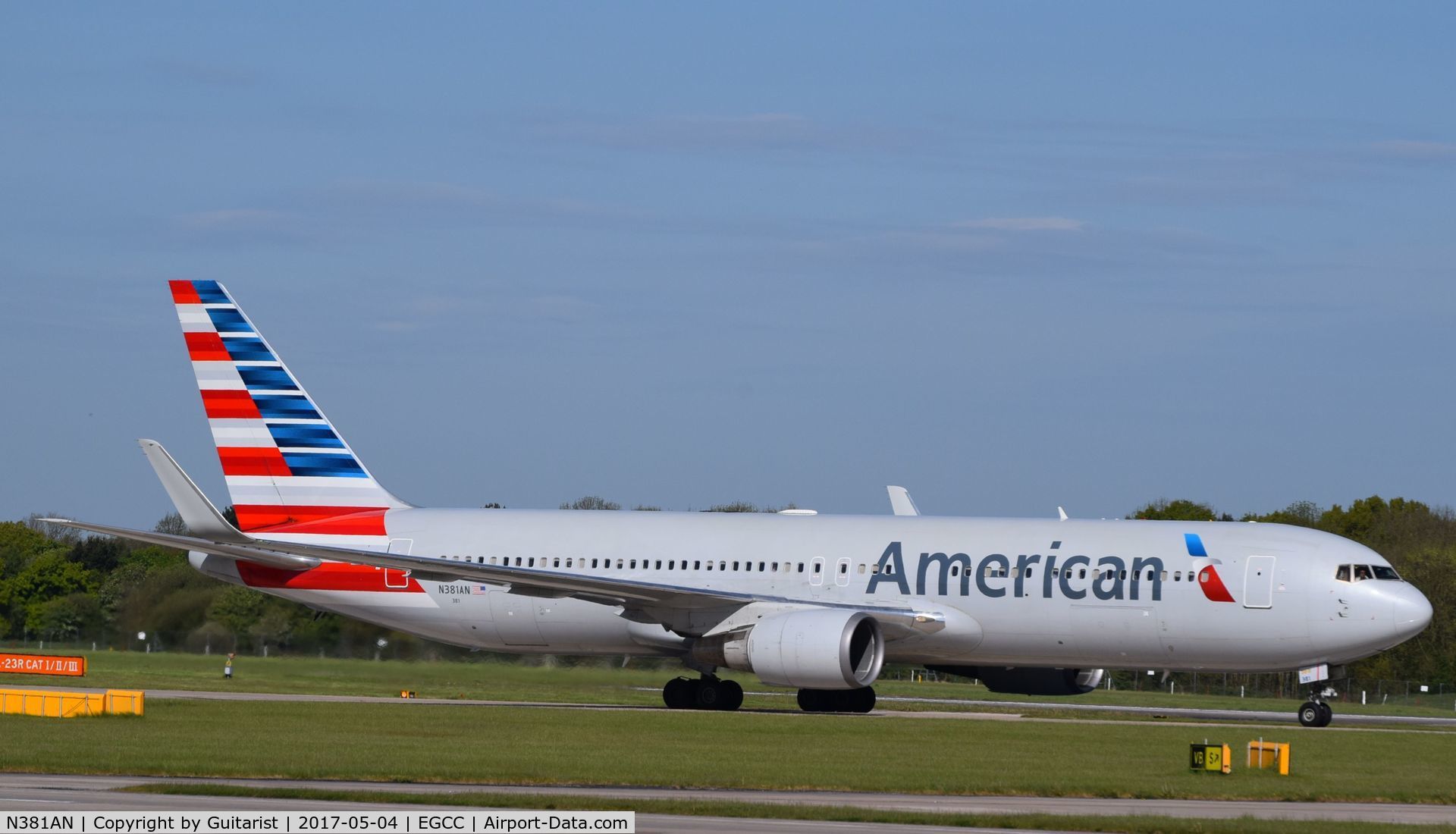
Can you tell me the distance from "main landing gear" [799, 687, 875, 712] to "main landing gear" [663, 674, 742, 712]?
4.32 feet

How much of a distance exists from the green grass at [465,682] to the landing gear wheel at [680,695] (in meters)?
1.06

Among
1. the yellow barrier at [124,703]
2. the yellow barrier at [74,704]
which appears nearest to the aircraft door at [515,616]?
the yellow barrier at [74,704]

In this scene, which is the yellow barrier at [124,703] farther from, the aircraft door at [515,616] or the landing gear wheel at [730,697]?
the landing gear wheel at [730,697]

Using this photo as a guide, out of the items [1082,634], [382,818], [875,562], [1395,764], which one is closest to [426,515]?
[875,562]

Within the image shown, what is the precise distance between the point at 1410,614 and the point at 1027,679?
827 cm

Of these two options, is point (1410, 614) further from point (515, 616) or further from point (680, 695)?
point (515, 616)

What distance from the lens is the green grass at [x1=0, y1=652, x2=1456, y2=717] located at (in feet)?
135

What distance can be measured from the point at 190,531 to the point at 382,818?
2631 cm

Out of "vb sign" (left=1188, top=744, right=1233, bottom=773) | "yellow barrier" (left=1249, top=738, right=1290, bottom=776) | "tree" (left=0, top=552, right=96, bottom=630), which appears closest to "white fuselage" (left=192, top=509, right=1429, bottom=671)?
"yellow barrier" (left=1249, top=738, right=1290, bottom=776)

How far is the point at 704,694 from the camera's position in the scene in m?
39.2

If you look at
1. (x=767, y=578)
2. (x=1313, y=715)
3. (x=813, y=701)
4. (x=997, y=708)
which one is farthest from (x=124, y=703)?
(x=1313, y=715)

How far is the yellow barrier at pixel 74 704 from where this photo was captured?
106 ft

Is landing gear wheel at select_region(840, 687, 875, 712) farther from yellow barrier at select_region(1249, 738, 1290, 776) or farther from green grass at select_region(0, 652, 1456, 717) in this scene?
yellow barrier at select_region(1249, 738, 1290, 776)

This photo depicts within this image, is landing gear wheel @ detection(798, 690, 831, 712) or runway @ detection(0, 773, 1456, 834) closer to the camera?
runway @ detection(0, 773, 1456, 834)
